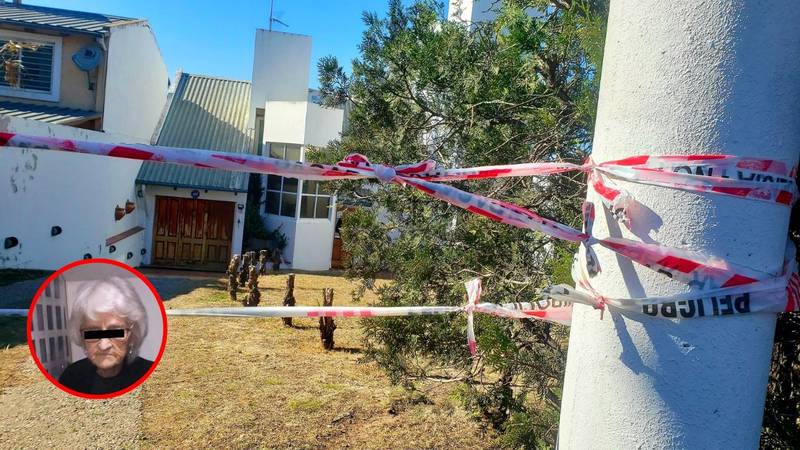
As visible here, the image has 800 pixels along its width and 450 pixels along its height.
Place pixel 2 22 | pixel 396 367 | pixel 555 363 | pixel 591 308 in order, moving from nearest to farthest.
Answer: pixel 591 308 → pixel 555 363 → pixel 396 367 → pixel 2 22

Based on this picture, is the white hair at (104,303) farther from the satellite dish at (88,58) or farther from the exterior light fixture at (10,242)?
the satellite dish at (88,58)

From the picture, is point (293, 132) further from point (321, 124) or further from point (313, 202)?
point (313, 202)

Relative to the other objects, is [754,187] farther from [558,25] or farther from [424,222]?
[424,222]

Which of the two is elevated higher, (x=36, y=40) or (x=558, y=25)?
(x=36, y=40)

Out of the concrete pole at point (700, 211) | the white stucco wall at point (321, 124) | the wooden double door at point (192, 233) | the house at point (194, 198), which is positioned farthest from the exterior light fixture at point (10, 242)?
the concrete pole at point (700, 211)

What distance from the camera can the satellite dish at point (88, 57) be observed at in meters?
14.3

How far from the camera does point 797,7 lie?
141cm

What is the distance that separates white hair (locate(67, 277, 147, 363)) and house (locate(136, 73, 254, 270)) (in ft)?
53.1

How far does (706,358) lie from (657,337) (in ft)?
0.38

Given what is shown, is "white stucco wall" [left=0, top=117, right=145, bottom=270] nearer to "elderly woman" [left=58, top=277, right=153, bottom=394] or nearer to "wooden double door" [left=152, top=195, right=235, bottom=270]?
"wooden double door" [left=152, top=195, right=235, bottom=270]

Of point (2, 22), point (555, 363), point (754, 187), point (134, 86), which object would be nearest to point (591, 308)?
point (754, 187)

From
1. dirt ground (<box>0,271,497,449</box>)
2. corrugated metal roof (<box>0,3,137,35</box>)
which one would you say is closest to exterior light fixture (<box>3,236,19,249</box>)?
dirt ground (<box>0,271,497,449</box>)

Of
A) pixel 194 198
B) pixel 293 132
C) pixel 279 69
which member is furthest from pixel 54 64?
pixel 279 69

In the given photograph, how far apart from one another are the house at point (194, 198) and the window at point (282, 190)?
3.51 feet
